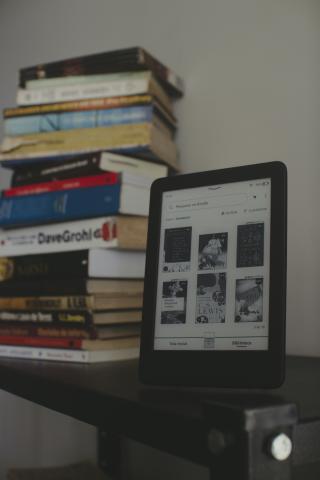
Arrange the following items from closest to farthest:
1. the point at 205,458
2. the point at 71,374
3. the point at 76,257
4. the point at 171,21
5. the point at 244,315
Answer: the point at 205,458, the point at 244,315, the point at 71,374, the point at 76,257, the point at 171,21

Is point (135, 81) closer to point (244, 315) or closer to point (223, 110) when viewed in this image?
point (223, 110)

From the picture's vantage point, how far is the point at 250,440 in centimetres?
35

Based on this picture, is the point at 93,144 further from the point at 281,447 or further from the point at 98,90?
the point at 281,447

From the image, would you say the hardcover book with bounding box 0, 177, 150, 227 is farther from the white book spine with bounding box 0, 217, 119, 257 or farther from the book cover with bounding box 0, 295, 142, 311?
the book cover with bounding box 0, 295, 142, 311

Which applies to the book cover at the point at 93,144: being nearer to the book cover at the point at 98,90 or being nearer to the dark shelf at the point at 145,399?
the book cover at the point at 98,90

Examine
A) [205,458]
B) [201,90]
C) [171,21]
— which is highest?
[171,21]

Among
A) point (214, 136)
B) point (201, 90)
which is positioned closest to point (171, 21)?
point (201, 90)

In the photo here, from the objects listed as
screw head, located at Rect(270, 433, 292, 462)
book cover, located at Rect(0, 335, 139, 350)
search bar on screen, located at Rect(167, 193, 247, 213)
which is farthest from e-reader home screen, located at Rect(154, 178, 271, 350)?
book cover, located at Rect(0, 335, 139, 350)

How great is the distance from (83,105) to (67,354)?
468 millimetres

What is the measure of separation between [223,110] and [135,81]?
187mm

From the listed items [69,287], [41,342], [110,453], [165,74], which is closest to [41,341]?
[41,342]

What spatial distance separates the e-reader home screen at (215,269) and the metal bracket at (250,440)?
0.51 feet

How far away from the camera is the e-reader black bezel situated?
512mm

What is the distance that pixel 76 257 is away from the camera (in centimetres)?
86
